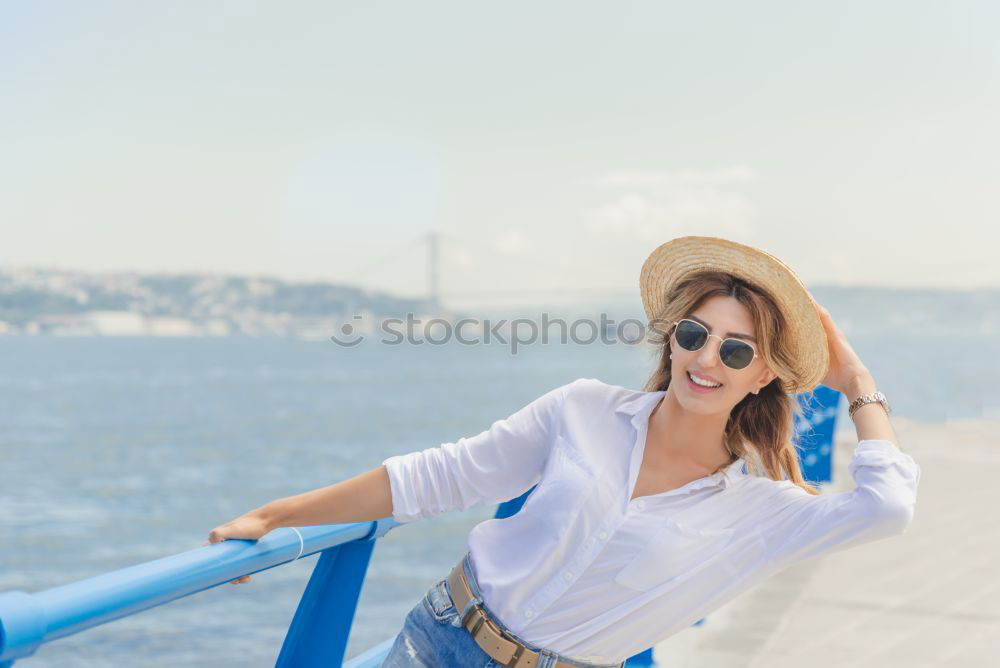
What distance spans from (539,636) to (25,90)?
4187 inches

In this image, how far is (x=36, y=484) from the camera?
34.6m

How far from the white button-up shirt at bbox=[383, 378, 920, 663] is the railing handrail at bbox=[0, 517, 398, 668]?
0.21 meters

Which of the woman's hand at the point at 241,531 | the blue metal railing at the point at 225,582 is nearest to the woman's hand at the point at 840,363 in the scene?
the blue metal railing at the point at 225,582

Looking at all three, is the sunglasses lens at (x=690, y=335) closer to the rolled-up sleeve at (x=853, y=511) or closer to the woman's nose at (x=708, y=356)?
the woman's nose at (x=708, y=356)

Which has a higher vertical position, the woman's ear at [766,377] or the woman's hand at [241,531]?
the woman's ear at [766,377]

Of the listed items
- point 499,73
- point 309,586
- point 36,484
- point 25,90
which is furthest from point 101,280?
point 309,586

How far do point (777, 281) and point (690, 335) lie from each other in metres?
0.14

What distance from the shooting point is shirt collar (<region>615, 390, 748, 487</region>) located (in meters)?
1.49

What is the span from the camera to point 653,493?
1.48 meters

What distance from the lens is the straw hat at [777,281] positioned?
151 cm

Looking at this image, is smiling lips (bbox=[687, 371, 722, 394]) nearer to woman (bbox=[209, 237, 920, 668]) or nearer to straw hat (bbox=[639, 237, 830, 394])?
woman (bbox=[209, 237, 920, 668])

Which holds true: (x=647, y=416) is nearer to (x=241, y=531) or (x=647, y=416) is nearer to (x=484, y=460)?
(x=484, y=460)

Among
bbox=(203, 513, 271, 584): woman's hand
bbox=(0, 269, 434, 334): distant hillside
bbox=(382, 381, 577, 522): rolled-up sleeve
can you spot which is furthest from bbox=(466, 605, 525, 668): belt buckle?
bbox=(0, 269, 434, 334): distant hillside

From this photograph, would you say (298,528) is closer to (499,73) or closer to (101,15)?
(499,73)
